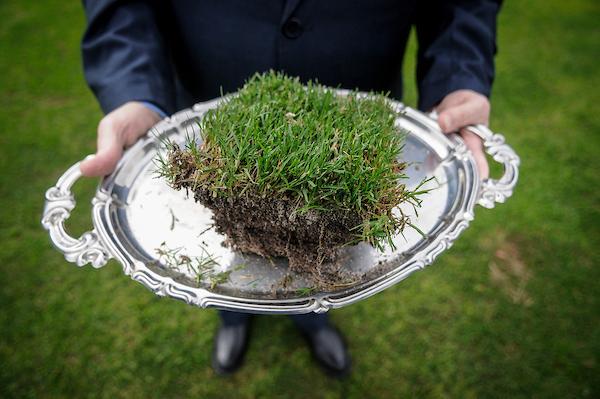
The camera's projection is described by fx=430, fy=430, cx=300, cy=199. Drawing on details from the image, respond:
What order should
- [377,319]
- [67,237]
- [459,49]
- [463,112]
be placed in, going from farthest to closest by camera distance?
[377,319]
[459,49]
[463,112]
[67,237]

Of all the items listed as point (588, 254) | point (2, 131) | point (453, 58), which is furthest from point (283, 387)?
point (2, 131)

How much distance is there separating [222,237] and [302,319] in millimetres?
1205

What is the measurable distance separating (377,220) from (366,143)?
265 mm

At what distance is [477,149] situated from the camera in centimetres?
199

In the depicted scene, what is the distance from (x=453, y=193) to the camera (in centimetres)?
177

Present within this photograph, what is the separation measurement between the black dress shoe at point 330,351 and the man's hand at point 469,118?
1470 mm

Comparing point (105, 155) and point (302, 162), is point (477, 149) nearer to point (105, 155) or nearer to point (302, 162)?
point (302, 162)

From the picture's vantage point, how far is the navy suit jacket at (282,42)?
210 cm

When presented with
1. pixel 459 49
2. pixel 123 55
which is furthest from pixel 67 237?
pixel 459 49

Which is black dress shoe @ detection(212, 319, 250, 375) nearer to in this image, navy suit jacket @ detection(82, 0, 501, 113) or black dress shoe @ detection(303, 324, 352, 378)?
black dress shoe @ detection(303, 324, 352, 378)

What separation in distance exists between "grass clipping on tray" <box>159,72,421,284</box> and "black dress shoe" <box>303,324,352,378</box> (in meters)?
1.41

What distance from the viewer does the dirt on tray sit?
4.55 feet

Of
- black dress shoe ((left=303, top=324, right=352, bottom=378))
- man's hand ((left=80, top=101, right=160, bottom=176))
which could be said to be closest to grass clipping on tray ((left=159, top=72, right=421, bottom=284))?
man's hand ((left=80, top=101, right=160, bottom=176))

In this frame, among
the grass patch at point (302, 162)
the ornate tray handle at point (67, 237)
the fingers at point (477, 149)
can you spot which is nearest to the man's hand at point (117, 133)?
the ornate tray handle at point (67, 237)
